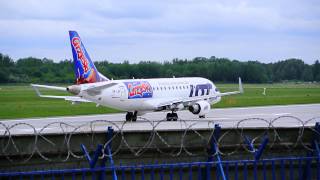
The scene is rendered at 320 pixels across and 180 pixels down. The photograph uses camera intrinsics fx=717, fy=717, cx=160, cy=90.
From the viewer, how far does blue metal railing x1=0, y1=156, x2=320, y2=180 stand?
1689cm

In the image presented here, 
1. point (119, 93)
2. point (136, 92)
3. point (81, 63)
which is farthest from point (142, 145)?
point (136, 92)

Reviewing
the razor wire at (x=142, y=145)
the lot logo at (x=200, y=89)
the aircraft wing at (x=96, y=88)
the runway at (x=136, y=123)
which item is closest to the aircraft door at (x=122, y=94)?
the aircraft wing at (x=96, y=88)

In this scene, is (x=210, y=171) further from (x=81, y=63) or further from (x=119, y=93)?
(x=119, y=93)

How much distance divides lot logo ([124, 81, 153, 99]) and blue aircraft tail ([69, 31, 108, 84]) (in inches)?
81.0

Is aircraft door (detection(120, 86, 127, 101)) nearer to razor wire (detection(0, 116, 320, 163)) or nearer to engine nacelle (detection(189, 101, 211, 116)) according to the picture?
engine nacelle (detection(189, 101, 211, 116))

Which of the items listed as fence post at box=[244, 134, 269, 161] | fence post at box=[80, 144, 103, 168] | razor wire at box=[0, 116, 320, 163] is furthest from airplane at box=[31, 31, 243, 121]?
fence post at box=[80, 144, 103, 168]

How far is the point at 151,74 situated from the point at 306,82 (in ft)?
331

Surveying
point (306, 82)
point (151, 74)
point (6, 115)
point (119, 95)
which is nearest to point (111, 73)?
point (151, 74)

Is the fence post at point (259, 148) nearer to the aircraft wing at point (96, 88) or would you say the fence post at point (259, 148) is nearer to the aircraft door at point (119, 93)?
the aircraft wing at point (96, 88)

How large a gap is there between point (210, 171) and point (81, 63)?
80.4 feet

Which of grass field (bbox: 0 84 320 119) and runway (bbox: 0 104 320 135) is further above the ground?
runway (bbox: 0 104 320 135)

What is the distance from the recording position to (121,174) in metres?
17.7

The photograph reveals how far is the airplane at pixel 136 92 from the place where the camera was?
41.6 metres

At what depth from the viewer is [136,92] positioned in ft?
144
